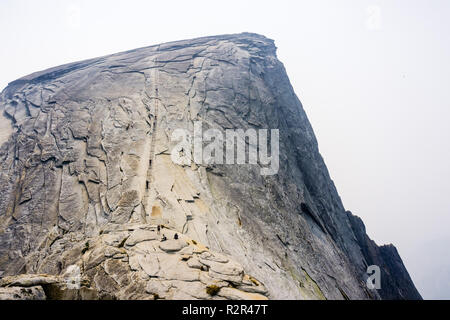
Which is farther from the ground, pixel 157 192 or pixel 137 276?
pixel 157 192

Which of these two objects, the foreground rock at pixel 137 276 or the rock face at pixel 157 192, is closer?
the foreground rock at pixel 137 276

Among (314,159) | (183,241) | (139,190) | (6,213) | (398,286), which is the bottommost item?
(398,286)

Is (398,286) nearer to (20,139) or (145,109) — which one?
(145,109)

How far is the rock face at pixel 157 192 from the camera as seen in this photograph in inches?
464

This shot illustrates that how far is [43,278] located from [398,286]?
4744 cm

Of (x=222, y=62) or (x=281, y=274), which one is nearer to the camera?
(x=281, y=274)

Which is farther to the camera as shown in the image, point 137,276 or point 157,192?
point 157,192

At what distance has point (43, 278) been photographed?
1029 centimetres

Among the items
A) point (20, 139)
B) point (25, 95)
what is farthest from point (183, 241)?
point (25, 95)

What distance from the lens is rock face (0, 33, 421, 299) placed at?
11797 millimetres

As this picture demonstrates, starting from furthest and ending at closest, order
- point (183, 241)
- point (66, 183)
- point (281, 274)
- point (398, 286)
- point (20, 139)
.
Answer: point (398, 286)
point (20, 139)
point (66, 183)
point (281, 274)
point (183, 241)

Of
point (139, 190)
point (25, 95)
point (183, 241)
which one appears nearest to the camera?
point (183, 241)

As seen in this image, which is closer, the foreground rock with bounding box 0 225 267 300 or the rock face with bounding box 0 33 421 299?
the foreground rock with bounding box 0 225 267 300

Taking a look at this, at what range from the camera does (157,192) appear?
57.8 ft
